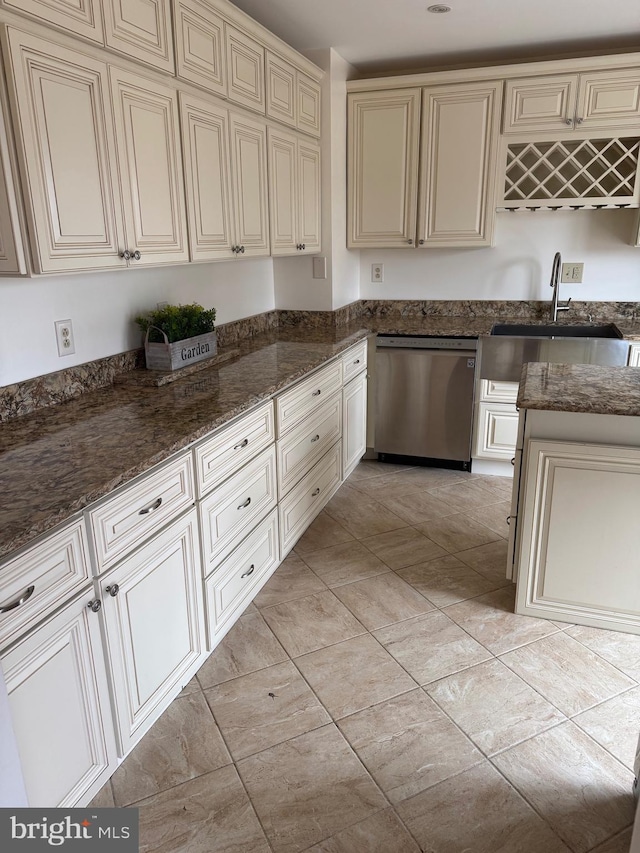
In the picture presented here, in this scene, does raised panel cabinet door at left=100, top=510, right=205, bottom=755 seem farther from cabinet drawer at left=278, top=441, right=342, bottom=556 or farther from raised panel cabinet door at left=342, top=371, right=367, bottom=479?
raised panel cabinet door at left=342, top=371, right=367, bottom=479

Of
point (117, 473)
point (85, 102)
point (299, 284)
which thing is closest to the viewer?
point (117, 473)

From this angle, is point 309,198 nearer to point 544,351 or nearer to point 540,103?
point 540,103

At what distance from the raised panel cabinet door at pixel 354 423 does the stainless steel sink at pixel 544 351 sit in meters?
0.72

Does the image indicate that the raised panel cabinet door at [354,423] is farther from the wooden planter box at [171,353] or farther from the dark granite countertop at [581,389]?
the dark granite countertop at [581,389]

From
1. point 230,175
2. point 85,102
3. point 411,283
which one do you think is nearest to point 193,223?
point 230,175

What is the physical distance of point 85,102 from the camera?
169 cm

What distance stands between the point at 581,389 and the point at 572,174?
203cm

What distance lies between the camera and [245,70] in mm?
2523

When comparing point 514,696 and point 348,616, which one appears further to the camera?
point 348,616

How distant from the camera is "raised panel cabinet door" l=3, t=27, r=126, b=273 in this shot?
1511 millimetres

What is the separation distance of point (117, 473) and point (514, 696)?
1440mm

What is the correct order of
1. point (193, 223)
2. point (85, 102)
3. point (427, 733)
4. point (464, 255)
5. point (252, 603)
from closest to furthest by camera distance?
1. point (85, 102)
2. point (427, 733)
3. point (193, 223)
4. point (252, 603)
5. point (464, 255)

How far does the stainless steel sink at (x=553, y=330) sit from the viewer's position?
371cm

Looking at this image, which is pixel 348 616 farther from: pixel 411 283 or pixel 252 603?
pixel 411 283
